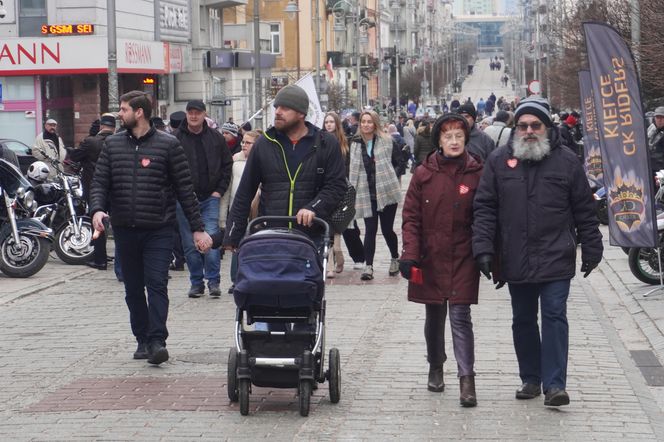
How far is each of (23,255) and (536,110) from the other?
8622 mm

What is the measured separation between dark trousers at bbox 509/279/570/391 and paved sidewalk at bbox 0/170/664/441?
0.68 ft

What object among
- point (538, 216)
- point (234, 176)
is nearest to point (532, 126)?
point (538, 216)

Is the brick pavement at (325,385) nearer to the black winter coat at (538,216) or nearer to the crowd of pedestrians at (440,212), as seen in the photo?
the crowd of pedestrians at (440,212)

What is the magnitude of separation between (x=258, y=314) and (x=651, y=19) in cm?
1559

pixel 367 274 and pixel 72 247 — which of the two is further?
pixel 72 247

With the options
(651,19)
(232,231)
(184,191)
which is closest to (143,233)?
(184,191)

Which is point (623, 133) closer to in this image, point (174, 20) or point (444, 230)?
point (444, 230)

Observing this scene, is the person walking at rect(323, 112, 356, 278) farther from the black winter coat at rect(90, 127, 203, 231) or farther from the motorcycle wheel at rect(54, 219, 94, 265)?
the black winter coat at rect(90, 127, 203, 231)

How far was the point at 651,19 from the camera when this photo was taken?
2228cm

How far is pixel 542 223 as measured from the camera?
805cm

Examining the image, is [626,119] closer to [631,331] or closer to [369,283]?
[631,331]

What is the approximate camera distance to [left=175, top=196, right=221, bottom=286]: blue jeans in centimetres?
1341

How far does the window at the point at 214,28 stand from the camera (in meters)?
51.1

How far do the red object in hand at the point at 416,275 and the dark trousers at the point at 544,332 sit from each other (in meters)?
0.53
